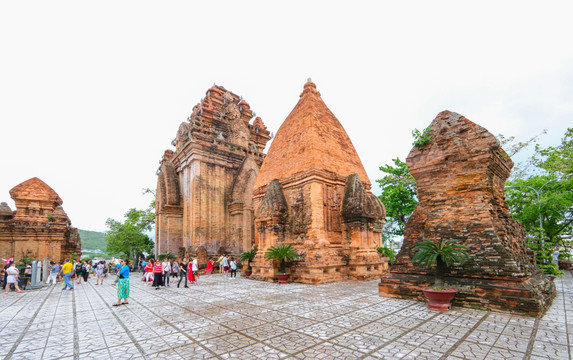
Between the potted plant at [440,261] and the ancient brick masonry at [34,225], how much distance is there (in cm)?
1934

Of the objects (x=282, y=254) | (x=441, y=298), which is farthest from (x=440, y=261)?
(x=282, y=254)

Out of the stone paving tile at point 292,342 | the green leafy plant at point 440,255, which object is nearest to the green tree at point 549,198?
the green leafy plant at point 440,255

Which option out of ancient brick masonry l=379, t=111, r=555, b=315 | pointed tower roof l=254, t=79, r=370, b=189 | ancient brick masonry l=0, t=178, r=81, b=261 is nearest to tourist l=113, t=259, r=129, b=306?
ancient brick masonry l=379, t=111, r=555, b=315

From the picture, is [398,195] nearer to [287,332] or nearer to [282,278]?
[282,278]

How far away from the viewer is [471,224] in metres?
6.76

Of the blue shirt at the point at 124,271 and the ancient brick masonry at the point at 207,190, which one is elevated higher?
the ancient brick masonry at the point at 207,190

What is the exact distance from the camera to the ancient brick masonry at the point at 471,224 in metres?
5.83

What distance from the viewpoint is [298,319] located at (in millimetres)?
5500

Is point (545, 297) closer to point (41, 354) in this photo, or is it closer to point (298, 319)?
Answer: point (298, 319)

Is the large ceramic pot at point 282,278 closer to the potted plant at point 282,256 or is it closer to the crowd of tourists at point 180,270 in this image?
the potted plant at point 282,256

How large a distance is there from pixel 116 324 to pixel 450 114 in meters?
9.26

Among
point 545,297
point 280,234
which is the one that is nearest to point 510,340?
point 545,297

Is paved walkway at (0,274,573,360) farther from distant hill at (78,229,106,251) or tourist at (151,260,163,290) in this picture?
distant hill at (78,229,106,251)

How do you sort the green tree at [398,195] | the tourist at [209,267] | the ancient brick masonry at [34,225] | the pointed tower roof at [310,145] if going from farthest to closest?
the green tree at [398,195], the tourist at [209,267], the ancient brick masonry at [34,225], the pointed tower roof at [310,145]
